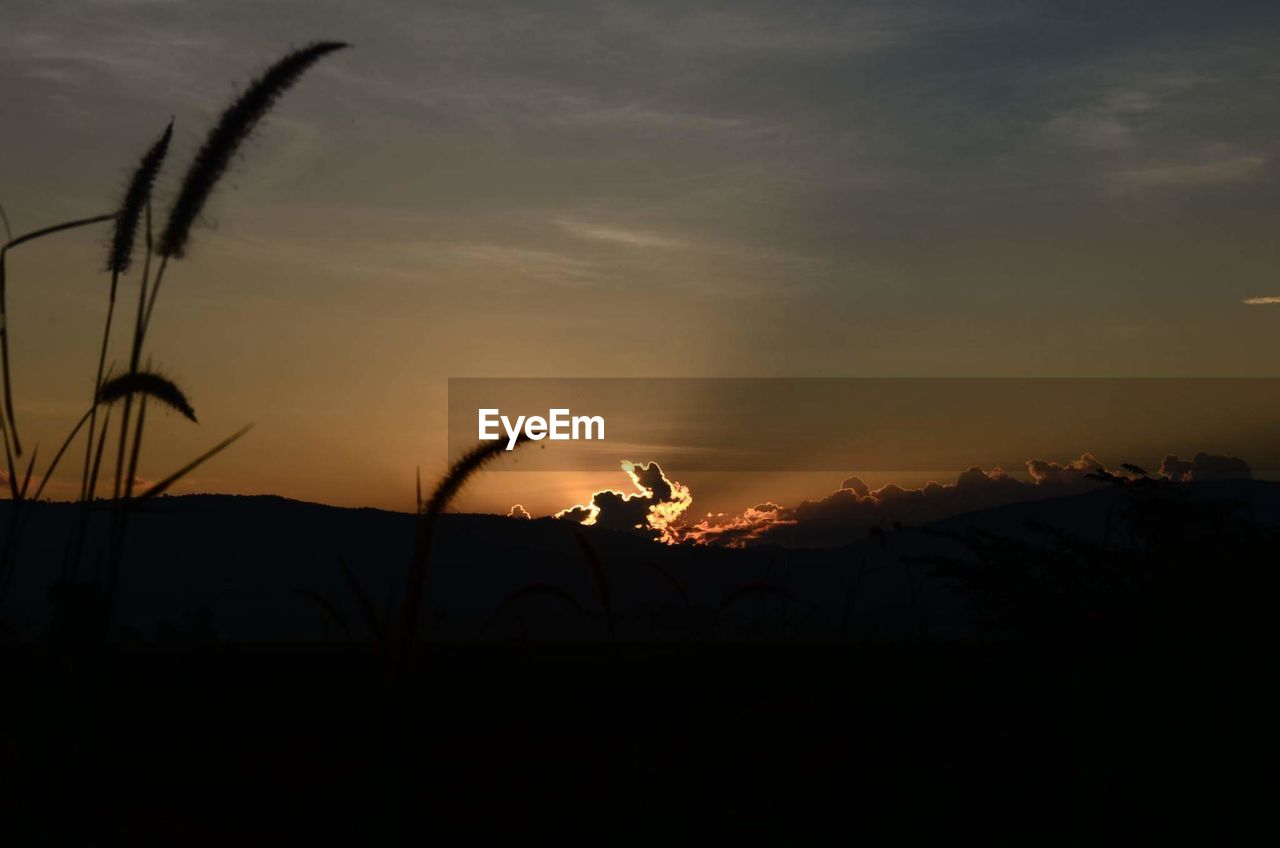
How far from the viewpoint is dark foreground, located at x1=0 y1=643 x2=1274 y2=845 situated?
2566 millimetres

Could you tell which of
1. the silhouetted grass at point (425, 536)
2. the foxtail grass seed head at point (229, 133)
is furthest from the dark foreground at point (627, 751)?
the foxtail grass seed head at point (229, 133)

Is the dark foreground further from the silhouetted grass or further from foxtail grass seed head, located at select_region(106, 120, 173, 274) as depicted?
Result: foxtail grass seed head, located at select_region(106, 120, 173, 274)

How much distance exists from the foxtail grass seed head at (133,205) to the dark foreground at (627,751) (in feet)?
3.16

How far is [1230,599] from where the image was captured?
3305 millimetres

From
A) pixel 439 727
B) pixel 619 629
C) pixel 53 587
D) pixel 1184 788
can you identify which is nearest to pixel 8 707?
pixel 53 587

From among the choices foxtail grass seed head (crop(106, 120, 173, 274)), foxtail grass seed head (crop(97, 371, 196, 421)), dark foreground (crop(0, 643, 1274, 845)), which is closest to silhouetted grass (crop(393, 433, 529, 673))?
dark foreground (crop(0, 643, 1274, 845))

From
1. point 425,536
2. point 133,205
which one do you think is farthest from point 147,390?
point 425,536

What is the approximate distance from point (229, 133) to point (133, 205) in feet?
1.47

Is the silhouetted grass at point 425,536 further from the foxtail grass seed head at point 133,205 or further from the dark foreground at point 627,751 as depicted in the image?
the foxtail grass seed head at point 133,205

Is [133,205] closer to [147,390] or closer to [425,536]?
[147,390]

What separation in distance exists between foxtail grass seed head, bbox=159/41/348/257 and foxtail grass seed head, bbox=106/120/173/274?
0.19m

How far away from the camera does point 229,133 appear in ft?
9.45

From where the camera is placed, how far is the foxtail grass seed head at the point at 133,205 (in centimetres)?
309

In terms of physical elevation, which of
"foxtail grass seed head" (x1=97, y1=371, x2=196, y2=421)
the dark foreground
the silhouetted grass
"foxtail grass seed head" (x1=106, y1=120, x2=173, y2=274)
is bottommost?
the dark foreground
